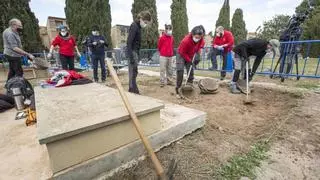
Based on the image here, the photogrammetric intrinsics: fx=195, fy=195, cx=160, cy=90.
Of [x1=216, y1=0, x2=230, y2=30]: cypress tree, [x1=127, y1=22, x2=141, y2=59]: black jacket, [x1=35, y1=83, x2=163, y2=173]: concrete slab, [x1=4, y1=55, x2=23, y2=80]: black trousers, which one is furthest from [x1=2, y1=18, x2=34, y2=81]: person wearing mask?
[x1=216, y1=0, x2=230, y2=30]: cypress tree

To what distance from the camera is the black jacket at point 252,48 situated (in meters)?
4.06

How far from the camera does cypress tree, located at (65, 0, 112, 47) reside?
1397 centimetres

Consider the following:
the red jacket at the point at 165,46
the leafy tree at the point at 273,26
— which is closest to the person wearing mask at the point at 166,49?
the red jacket at the point at 165,46

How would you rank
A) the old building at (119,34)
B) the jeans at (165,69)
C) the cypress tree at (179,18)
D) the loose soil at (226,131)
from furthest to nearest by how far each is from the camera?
1. the old building at (119,34)
2. the cypress tree at (179,18)
3. the jeans at (165,69)
4. the loose soil at (226,131)

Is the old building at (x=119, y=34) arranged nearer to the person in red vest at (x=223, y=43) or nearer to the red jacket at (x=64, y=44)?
the red jacket at (x=64, y=44)

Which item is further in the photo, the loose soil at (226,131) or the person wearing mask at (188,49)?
the person wearing mask at (188,49)

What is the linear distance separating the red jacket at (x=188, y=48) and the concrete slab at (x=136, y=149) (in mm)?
1603

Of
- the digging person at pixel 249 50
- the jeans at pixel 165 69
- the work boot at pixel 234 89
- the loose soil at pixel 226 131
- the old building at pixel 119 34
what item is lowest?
A: the loose soil at pixel 226 131

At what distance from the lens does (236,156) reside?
2047 millimetres

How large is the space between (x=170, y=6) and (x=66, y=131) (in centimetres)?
2204

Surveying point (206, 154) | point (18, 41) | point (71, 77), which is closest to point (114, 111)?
point (206, 154)

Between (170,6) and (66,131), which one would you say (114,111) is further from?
(170,6)

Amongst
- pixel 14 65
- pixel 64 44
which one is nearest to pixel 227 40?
pixel 64 44

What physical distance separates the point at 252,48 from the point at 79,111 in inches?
146
